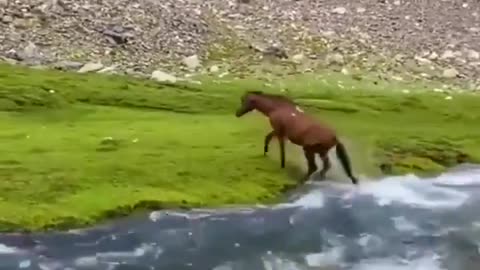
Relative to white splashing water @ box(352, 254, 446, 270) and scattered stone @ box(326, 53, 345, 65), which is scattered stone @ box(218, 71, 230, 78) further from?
white splashing water @ box(352, 254, 446, 270)

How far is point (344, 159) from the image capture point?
18.2m

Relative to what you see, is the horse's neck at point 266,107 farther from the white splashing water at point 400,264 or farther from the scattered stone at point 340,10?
the scattered stone at point 340,10

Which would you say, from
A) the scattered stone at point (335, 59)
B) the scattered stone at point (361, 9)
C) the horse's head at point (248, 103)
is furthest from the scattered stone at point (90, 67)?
the scattered stone at point (361, 9)

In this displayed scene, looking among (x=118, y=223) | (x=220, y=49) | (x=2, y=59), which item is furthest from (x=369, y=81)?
(x=118, y=223)

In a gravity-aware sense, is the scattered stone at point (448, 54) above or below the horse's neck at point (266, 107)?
above

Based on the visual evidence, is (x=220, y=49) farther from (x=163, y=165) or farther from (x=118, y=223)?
(x=118, y=223)

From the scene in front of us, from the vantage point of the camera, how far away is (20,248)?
14.2 metres

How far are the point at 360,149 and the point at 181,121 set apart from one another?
3.50 m

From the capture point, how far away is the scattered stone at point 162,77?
87.9 feet

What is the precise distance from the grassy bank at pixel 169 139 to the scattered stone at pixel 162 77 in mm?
824

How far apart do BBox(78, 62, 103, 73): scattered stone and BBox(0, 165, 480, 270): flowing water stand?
10310mm

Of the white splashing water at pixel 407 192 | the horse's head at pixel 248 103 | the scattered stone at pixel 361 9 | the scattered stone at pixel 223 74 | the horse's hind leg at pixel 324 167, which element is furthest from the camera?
the scattered stone at pixel 361 9

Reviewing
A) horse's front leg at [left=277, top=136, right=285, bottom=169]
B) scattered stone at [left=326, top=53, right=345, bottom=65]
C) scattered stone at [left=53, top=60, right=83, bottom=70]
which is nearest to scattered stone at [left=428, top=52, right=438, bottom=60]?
scattered stone at [left=326, top=53, right=345, bottom=65]

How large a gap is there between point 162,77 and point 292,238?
471 inches
